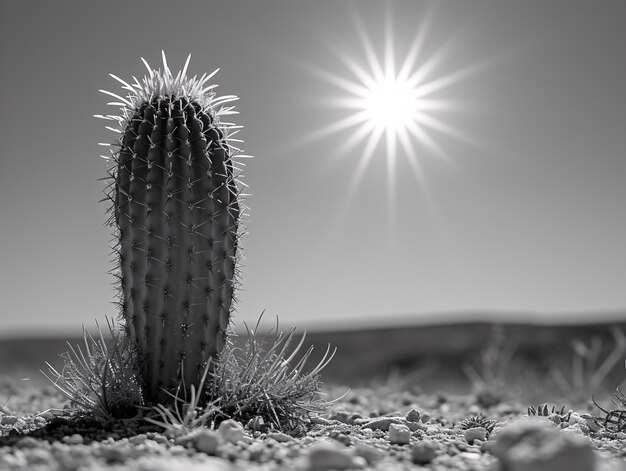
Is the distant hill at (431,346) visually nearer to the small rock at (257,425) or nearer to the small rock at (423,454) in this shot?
the small rock at (257,425)

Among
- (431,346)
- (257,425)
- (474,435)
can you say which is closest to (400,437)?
(474,435)

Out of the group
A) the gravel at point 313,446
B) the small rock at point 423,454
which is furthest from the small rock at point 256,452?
the small rock at point 423,454

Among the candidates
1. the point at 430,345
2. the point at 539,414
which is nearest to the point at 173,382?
the point at 539,414

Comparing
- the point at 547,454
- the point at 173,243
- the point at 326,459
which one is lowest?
the point at 326,459

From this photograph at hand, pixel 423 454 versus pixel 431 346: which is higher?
pixel 431 346

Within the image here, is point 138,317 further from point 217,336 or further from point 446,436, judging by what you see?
point 446,436

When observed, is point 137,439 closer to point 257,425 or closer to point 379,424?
point 257,425

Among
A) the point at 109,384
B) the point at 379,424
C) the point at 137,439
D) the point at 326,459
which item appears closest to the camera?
the point at 326,459
